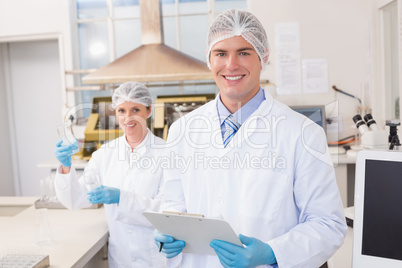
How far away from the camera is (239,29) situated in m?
1.23

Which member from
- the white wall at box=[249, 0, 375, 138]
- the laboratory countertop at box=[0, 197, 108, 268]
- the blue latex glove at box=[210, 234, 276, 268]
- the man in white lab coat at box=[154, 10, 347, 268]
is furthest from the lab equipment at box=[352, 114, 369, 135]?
the white wall at box=[249, 0, 375, 138]

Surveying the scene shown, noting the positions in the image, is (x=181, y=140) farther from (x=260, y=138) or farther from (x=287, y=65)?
(x=287, y=65)

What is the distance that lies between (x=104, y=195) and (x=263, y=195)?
85 centimetres

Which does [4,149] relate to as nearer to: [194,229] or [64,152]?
[64,152]

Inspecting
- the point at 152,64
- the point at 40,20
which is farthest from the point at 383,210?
the point at 40,20

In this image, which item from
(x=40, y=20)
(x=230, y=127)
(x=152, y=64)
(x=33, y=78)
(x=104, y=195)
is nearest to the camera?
(x=230, y=127)

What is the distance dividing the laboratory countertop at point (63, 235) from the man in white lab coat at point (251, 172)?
0.50 meters

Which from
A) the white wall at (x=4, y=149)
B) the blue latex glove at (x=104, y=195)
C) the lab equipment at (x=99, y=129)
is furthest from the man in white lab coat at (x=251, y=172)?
the white wall at (x=4, y=149)

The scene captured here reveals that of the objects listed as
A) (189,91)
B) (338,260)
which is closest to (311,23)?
(189,91)

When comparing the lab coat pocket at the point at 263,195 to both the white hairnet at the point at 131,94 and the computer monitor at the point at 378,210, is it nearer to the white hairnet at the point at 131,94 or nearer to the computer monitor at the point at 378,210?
the computer monitor at the point at 378,210

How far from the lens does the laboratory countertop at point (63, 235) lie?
1550mm

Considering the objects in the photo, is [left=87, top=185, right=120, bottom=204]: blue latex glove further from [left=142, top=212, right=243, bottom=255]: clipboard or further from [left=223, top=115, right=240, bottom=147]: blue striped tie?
[left=223, top=115, right=240, bottom=147]: blue striped tie

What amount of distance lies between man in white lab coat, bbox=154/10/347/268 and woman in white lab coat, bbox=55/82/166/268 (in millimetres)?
498

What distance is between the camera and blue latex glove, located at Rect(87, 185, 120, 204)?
1.72m
